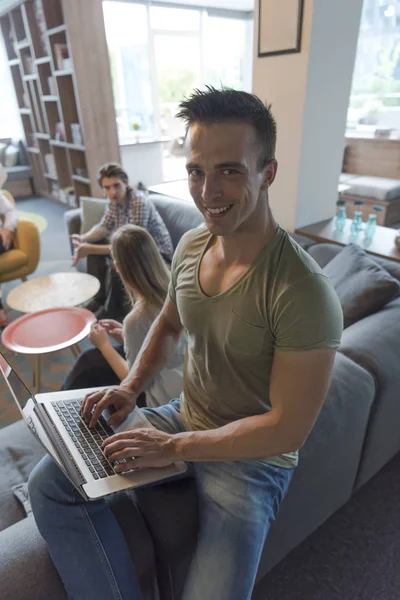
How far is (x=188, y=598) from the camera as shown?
2.90 ft

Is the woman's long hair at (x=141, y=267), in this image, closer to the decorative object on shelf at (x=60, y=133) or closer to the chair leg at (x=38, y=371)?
the chair leg at (x=38, y=371)

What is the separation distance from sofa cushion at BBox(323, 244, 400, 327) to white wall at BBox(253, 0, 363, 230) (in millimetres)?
779

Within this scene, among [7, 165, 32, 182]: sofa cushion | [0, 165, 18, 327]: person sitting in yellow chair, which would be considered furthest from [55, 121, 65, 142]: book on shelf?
[0, 165, 18, 327]: person sitting in yellow chair

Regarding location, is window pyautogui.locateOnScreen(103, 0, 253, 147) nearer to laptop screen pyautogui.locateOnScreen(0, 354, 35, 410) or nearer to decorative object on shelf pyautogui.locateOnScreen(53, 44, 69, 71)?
decorative object on shelf pyautogui.locateOnScreen(53, 44, 69, 71)

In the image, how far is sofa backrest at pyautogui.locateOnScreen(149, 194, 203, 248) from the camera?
2.82m

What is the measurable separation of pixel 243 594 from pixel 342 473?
59 centimetres

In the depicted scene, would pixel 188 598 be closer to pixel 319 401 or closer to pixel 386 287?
pixel 319 401

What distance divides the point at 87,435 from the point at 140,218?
6.07ft

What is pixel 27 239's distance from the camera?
3.14m

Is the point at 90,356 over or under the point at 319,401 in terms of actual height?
under

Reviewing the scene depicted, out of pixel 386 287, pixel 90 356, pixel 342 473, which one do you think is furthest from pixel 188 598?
pixel 386 287

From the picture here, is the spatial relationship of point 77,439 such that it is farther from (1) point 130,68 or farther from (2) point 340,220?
(1) point 130,68

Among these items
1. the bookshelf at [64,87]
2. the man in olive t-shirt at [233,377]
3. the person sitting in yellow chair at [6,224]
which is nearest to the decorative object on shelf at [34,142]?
the bookshelf at [64,87]

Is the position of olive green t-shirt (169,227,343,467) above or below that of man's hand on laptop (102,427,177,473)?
above
